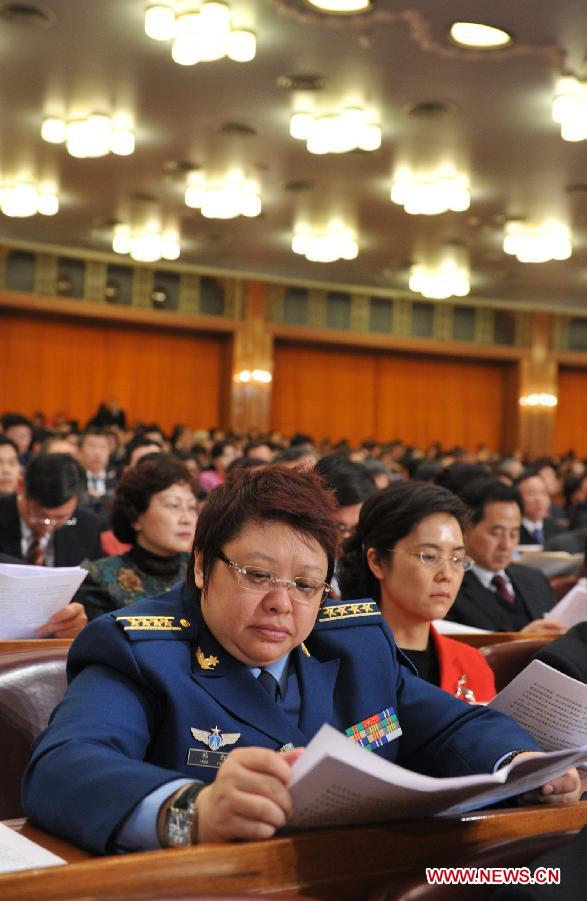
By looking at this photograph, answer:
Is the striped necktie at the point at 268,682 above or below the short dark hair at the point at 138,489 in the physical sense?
below

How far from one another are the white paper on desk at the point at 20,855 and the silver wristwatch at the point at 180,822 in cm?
14

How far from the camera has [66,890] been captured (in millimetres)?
1224

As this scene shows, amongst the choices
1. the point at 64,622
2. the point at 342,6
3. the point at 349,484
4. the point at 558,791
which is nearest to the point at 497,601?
the point at 349,484

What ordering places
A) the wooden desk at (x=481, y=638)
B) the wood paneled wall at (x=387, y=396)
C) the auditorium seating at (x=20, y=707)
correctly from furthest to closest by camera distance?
the wood paneled wall at (x=387, y=396) < the wooden desk at (x=481, y=638) < the auditorium seating at (x=20, y=707)

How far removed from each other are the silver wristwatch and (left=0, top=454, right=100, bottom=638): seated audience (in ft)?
11.8

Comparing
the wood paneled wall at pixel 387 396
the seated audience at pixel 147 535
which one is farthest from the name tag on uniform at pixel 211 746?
the wood paneled wall at pixel 387 396

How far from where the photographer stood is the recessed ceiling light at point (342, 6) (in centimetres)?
742

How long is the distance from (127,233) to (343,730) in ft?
46.2

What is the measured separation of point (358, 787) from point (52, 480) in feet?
12.5

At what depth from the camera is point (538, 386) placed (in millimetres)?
21062

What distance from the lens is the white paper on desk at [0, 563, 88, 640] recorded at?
3188 mm

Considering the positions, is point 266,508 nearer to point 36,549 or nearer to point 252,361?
point 36,549

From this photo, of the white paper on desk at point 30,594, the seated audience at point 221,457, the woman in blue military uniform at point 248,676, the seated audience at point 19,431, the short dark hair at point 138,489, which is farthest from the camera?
the seated audience at point 19,431

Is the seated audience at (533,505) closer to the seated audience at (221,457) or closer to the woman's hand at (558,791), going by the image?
the seated audience at (221,457)
